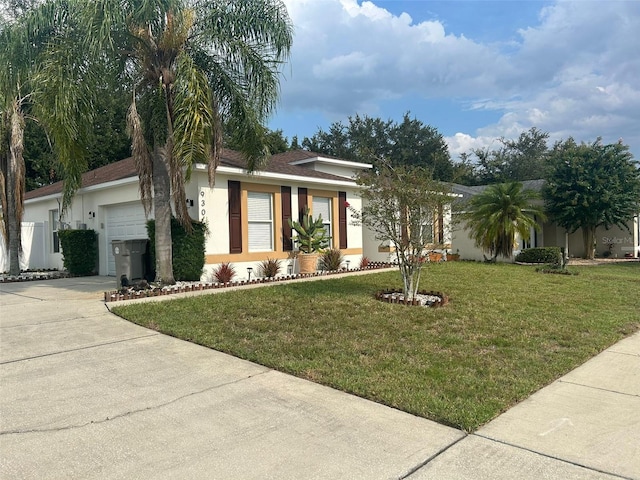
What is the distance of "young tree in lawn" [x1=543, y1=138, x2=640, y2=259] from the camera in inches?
794

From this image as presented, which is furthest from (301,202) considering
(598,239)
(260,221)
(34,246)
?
(598,239)

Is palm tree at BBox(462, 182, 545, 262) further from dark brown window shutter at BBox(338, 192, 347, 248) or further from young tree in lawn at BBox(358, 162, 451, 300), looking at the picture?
young tree in lawn at BBox(358, 162, 451, 300)

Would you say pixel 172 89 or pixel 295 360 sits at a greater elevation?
pixel 172 89

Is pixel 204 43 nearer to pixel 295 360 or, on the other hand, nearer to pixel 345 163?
pixel 295 360

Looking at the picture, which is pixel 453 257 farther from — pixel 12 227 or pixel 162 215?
pixel 12 227

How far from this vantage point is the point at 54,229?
17062 millimetres

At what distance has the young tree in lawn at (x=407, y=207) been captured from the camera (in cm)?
857

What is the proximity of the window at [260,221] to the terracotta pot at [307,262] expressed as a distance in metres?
0.93

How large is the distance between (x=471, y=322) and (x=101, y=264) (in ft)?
40.1

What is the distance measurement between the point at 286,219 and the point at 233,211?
5.99 feet

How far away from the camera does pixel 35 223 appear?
56.7 feet

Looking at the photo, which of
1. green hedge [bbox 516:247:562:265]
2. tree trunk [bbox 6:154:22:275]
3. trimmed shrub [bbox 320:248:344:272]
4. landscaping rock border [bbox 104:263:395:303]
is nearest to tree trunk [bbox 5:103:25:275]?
tree trunk [bbox 6:154:22:275]

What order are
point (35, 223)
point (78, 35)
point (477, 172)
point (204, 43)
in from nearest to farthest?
point (78, 35), point (204, 43), point (35, 223), point (477, 172)

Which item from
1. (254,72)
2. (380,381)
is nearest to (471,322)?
(380,381)
